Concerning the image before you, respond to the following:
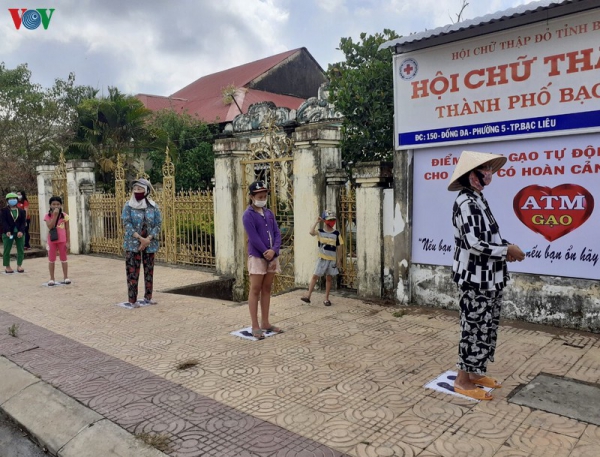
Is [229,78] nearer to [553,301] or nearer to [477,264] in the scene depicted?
[553,301]

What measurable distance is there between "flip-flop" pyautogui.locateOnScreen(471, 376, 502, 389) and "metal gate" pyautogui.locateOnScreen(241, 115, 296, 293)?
4520 millimetres

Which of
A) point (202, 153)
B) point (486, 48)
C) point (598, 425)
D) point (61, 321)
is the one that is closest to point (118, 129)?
point (202, 153)

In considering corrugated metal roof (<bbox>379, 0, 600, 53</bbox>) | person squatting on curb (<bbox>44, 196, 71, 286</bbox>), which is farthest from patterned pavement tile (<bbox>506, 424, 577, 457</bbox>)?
person squatting on curb (<bbox>44, 196, 71, 286</bbox>)

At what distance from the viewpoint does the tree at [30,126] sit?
17.6 meters

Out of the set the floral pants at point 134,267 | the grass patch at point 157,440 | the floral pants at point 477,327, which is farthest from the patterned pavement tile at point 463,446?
the floral pants at point 134,267

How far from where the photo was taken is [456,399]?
377cm

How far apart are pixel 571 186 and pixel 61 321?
20.6 feet

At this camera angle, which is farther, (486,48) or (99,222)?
(99,222)

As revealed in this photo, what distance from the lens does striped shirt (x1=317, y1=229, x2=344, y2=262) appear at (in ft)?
22.1

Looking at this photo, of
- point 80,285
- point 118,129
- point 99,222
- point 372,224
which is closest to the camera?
point 372,224

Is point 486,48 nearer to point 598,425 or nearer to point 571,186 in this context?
point 571,186

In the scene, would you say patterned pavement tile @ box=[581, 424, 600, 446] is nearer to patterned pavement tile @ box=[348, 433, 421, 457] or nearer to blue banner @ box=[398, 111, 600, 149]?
patterned pavement tile @ box=[348, 433, 421, 457]

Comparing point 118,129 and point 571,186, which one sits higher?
point 118,129

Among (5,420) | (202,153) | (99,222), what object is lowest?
(5,420)
